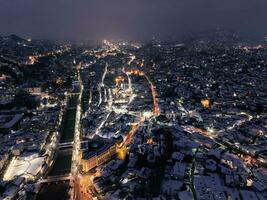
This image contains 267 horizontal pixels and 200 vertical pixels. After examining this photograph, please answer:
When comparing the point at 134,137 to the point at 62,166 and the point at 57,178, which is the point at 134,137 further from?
the point at 57,178

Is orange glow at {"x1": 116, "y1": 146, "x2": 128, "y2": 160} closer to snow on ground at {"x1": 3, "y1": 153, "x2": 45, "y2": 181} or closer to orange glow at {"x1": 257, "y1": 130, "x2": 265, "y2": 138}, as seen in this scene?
snow on ground at {"x1": 3, "y1": 153, "x2": 45, "y2": 181}

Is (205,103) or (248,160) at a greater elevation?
(205,103)

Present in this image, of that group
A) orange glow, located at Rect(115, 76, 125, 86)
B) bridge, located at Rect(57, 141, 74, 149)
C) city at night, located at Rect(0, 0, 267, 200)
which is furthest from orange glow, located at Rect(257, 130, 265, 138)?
orange glow, located at Rect(115, 76, 125, 86)

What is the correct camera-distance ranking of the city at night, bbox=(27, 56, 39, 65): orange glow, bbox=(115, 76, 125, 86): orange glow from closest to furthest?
the city at night → bbox=(115, 76, 125, 86): orange glow → bbox=(27, 56, 39, 65): orange glow

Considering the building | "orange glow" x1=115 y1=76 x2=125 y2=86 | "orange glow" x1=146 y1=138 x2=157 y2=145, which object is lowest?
the building

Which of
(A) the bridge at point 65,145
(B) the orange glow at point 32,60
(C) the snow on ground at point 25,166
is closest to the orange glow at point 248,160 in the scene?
(A) the bridge at point 65,145

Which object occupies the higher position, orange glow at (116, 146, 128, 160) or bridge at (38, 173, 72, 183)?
orange glow at (116, 146, 128, 160)

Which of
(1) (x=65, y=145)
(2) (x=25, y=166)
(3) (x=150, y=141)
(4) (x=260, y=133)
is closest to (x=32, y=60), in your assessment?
(1) (x=65, y=145)

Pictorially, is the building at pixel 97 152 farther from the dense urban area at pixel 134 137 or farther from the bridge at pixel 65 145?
the bridge at pixel 65 145

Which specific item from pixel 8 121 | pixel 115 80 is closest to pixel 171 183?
pixel 8 121
